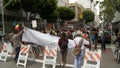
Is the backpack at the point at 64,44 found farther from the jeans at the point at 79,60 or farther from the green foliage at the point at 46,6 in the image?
the green foliage at the point at 46,6

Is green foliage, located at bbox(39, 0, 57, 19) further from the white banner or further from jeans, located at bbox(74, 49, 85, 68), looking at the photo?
jeans, located at bbox(74, 49, 85, 68)

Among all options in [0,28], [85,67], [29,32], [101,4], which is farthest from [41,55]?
[0,28]

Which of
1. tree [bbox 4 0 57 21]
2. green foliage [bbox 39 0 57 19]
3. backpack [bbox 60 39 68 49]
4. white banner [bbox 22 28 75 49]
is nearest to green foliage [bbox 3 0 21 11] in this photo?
tree [bbox 4 0 57 21]

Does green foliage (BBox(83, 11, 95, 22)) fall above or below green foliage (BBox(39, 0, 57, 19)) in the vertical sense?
below

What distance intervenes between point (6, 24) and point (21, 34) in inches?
1209

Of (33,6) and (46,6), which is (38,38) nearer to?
(33,6)

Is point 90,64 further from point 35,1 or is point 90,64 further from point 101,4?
point 35,1

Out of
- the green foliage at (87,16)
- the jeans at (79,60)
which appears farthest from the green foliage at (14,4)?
the green foliage at (87,16)

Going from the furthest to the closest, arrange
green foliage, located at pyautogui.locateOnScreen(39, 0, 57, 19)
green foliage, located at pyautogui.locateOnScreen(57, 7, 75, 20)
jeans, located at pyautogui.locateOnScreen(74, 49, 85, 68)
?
green foliage, located at pyautogui.locateOnScreen(57, 7, 75, 20) < green foliage, located at pyautogui.locateOnScreen(39, 0, 57, 19) < jeans, located at pyautogui.locateOnScreen(74, 49, 85, 68)

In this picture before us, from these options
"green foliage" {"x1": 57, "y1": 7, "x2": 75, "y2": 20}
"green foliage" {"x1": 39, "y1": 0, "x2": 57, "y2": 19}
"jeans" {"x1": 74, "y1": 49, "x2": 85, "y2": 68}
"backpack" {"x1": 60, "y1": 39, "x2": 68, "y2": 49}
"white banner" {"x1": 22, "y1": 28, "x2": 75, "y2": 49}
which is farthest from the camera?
"green foliage" {"x1": 57, "y1": 7, "x2": 75, "y2": 20}

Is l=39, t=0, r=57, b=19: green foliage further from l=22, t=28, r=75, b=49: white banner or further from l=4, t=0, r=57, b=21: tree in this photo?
l=22, t=28, r=75, b=49: white banner

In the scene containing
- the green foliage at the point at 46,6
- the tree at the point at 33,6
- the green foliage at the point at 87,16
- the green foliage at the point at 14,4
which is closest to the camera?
the green foliage at the point at 14,4

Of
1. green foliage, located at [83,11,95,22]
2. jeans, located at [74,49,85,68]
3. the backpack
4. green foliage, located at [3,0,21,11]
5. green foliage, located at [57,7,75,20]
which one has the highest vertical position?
green foliage, located at [3,0,21,11]

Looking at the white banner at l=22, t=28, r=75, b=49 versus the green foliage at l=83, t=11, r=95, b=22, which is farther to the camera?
Result: the green foliage at l=83, t=11, r=95, b=22
